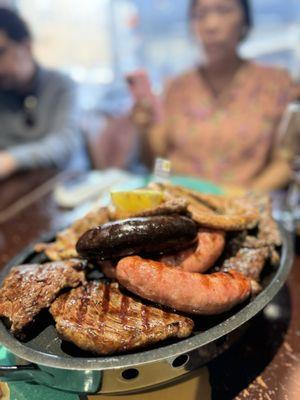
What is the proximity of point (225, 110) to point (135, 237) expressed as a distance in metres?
2.24

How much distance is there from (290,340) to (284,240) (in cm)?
33

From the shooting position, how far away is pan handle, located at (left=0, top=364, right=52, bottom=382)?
0.88m

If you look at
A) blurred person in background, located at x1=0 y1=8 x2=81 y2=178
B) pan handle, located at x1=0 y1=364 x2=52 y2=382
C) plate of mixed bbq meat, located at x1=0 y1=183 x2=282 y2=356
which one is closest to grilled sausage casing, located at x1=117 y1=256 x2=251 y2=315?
plate of mixed bbq meat, located at x1=0 y1=183 x2=282 y2=356

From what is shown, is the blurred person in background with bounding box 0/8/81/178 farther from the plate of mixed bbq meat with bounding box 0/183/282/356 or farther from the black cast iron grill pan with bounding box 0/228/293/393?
the black cast iron grill pan with bounding box 0/228/293/393

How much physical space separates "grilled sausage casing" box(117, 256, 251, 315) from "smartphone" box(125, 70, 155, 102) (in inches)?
75.2

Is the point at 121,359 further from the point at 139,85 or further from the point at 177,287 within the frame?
the point at 139,85

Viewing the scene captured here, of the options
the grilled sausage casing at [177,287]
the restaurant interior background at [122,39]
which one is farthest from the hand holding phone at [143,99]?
the grilled sausage casing at [177,287]

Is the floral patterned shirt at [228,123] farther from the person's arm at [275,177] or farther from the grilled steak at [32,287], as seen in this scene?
the grilled steak at [32,287]

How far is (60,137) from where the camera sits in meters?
3.52

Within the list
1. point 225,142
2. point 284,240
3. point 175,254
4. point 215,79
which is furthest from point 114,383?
point 215,79

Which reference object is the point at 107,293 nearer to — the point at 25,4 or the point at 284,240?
the point at 284,240

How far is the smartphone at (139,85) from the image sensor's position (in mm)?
2572

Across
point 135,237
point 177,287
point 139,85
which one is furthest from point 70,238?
point 139,85

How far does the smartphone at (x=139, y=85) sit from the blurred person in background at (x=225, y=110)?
8cm
